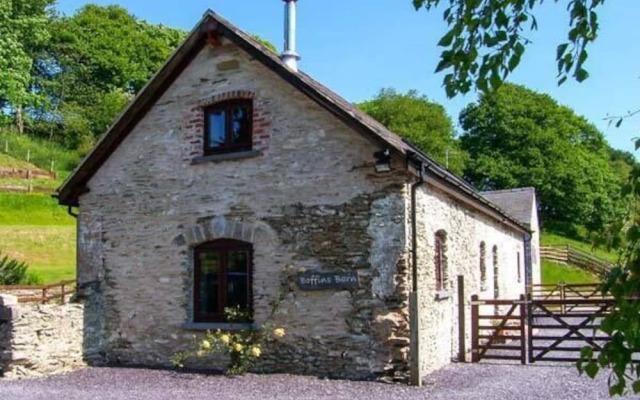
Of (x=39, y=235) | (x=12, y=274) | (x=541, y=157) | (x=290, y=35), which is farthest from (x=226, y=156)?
(x=541, y=157)

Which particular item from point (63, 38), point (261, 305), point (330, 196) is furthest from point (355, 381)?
point (63, 38)

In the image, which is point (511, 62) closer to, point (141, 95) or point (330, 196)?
point (330, 196)

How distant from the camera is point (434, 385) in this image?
11008 mm

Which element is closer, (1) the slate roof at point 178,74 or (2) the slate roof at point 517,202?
(1) the slate roof at point 178,74

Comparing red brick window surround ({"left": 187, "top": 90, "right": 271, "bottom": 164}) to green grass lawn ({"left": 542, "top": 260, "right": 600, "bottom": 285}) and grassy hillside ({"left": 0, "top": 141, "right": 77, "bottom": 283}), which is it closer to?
grassy hillside ({"left": 0, "top": 141, "right": 77, "bottom": 283})

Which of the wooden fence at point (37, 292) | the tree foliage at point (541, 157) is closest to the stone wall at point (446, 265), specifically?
the wooden fence at point (37, 292)

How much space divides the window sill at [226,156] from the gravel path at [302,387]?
4076 mm

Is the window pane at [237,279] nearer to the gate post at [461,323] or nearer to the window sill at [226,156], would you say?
the window sill at [226,156]

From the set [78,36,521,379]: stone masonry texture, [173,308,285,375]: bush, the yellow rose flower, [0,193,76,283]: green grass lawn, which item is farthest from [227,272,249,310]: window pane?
[0,193,76,283]: green grass lawn

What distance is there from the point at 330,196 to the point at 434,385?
3.67 m

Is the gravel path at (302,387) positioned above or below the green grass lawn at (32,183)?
below

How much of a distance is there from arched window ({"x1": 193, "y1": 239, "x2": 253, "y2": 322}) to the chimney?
14.3ft

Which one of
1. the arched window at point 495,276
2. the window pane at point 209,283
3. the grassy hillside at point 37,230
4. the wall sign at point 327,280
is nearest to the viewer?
the wall sign at point 327,280

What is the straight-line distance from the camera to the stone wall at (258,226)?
11.5 meters
